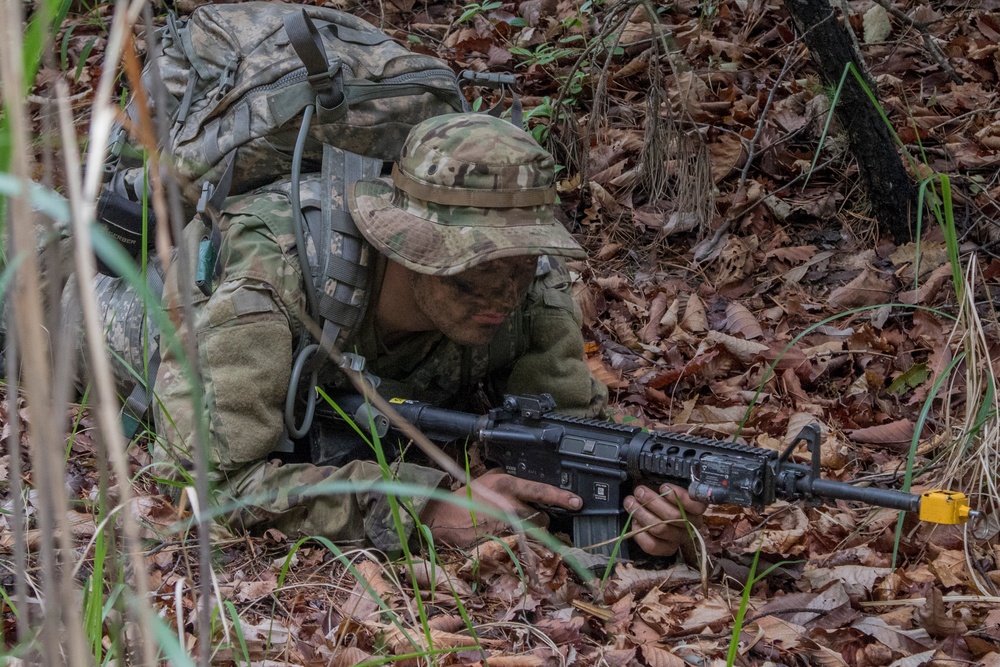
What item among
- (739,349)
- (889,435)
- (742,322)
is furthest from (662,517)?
(742,322)

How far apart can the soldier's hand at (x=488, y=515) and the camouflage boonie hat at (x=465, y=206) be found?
66 cm

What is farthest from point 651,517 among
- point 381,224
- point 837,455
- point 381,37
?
point 381,37

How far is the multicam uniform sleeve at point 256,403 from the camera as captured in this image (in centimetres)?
308

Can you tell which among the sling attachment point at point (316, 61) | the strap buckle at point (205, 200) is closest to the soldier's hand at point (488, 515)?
the strap buckle at point (205, 200)

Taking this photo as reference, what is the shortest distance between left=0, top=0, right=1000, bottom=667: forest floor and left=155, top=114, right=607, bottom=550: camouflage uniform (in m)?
0.18

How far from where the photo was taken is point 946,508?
2.29 metres

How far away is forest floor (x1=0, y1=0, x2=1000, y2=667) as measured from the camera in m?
2.47

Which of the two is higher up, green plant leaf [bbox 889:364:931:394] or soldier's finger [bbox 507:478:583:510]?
soldier's finger [bbox 507:478:583:510]

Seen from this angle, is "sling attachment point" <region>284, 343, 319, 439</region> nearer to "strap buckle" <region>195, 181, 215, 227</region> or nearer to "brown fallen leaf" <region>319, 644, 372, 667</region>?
"strap buckle" <region>195, 181, 215, 227</region>

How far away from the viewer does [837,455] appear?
3.53m

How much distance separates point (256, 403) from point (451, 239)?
29.9 inches

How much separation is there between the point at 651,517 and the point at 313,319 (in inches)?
47.8

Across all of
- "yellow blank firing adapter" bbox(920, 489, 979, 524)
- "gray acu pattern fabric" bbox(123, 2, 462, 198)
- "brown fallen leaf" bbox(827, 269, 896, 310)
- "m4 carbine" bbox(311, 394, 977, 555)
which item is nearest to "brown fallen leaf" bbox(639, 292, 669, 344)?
"brown fallen leaf" bbox(827, 269, 896, 310)

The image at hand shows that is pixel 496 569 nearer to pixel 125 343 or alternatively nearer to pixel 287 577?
pixel 287 577
